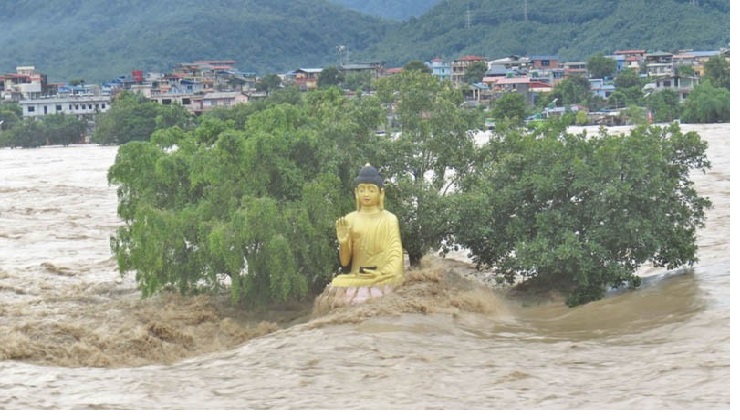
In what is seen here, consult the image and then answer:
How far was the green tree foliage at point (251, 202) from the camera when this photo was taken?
591 inches

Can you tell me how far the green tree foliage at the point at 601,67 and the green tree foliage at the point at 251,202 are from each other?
189ft

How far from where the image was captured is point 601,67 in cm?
7300

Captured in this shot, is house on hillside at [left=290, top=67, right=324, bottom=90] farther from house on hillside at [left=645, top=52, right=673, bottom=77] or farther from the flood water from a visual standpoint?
the flood water

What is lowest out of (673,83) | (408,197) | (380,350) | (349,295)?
(380,350)

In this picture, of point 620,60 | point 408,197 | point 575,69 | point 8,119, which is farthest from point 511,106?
point 408,197

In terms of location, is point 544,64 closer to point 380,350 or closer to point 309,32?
point 309,32

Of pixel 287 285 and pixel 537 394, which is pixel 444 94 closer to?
pixel 287 285

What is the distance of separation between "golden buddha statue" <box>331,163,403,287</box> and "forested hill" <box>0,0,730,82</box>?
74302mm

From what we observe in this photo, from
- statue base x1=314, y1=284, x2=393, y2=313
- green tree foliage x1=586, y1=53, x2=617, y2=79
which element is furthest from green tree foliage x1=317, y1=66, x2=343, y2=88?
statue base x1=314, y1=284, x2=393, y2=313

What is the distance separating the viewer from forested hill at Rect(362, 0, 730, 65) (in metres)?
90.2

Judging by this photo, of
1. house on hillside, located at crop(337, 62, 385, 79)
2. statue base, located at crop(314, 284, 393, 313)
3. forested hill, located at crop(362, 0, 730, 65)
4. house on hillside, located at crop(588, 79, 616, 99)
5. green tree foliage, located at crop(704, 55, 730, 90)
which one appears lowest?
statue base, located at crop(314, 284, 393, 313)

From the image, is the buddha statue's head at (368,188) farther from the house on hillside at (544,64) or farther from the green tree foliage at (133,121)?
the house on hillside at (544,64)

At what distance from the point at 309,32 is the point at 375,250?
10099 centimetres

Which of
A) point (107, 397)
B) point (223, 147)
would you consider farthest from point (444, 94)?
point (107, 397)
